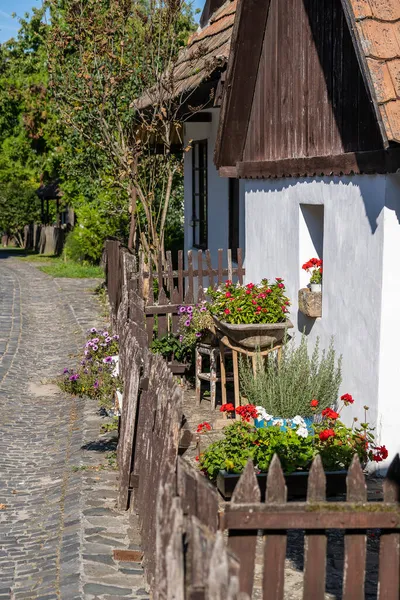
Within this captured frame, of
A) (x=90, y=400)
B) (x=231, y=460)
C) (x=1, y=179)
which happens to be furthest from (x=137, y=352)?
(x=1, y=179)

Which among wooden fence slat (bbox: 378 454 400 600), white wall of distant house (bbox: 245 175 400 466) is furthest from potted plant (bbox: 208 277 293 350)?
wooden fence slat (bbox: 378 454 400 600)

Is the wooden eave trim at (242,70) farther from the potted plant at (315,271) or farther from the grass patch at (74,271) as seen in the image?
the grass patch at (74,271)

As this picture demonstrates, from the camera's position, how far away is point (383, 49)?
6.10m

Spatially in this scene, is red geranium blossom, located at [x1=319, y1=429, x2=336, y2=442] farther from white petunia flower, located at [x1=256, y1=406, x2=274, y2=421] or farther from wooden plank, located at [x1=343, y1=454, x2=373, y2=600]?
wooden plank, located at [x1=343, y1=454, x2=373, y2=600]

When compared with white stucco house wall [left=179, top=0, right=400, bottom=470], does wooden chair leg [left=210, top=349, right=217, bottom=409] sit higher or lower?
lower

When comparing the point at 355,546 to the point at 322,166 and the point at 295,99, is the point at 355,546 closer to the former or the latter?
the point at 322,166

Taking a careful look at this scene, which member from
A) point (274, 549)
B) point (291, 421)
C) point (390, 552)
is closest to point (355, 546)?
point (390, 552)

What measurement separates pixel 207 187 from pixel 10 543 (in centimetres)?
843

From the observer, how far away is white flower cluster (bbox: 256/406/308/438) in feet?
21.2

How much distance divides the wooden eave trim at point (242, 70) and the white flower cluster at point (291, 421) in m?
3.84

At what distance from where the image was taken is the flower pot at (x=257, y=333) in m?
8.02

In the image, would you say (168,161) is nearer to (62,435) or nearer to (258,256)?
(258,256)

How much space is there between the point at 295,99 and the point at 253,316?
2145mm

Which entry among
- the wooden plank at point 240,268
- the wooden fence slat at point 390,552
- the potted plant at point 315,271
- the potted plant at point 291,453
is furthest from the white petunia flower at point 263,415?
the wooden plank at point 240,268
